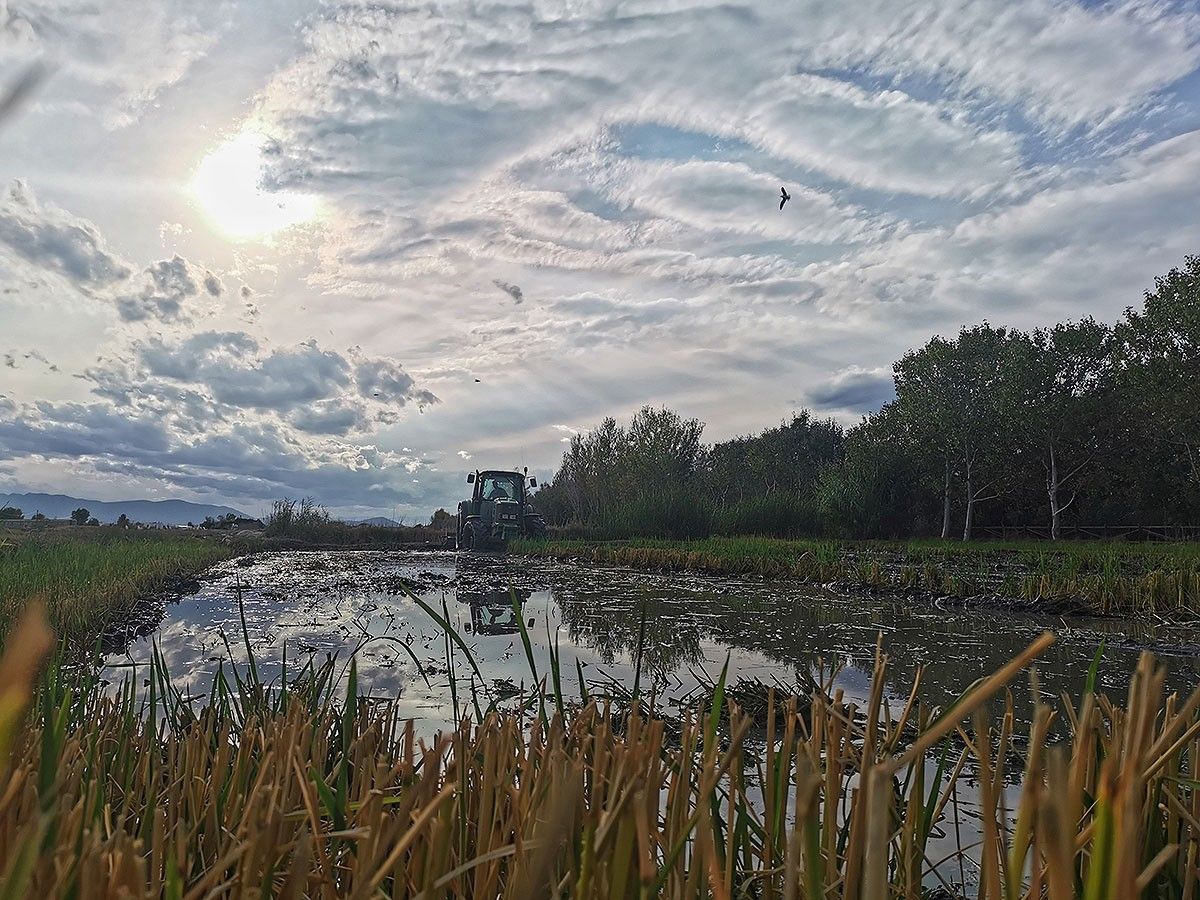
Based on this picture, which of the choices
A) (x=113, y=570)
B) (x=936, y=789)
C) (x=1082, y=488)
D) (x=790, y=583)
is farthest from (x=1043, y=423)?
(x=936, y=789)

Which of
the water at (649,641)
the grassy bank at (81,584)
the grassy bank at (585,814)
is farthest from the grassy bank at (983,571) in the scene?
A: the grassy bank at (81,584)

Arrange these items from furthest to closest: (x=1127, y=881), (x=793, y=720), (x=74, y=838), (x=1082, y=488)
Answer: (x=1082, y=488)
(x=793, y=720)
(x=74, y=838)
(x=1127, y=881)

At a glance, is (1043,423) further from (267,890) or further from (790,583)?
(267,890)

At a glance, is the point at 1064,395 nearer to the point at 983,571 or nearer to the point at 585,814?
the point at 983,571

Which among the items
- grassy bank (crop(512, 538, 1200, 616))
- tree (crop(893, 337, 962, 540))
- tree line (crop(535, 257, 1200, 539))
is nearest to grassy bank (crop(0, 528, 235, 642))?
grassy bank (crop(512, 538, 1200, 616))

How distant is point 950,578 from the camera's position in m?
9.87

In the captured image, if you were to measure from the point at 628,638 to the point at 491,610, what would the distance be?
9.01 ft

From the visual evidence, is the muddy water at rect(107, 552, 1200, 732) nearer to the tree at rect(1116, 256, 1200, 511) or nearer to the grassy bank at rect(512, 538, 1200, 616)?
the grassy bank at rect(512, 538, 1200, 616)

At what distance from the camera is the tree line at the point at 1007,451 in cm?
2519

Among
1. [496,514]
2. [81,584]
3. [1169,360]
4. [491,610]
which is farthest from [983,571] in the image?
[1169,360]

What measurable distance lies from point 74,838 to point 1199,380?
2956 centimetres

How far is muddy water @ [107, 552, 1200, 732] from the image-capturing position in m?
4.84

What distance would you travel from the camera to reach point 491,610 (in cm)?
916

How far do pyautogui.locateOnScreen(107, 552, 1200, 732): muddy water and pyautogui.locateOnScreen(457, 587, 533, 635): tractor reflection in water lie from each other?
0.04 metres
